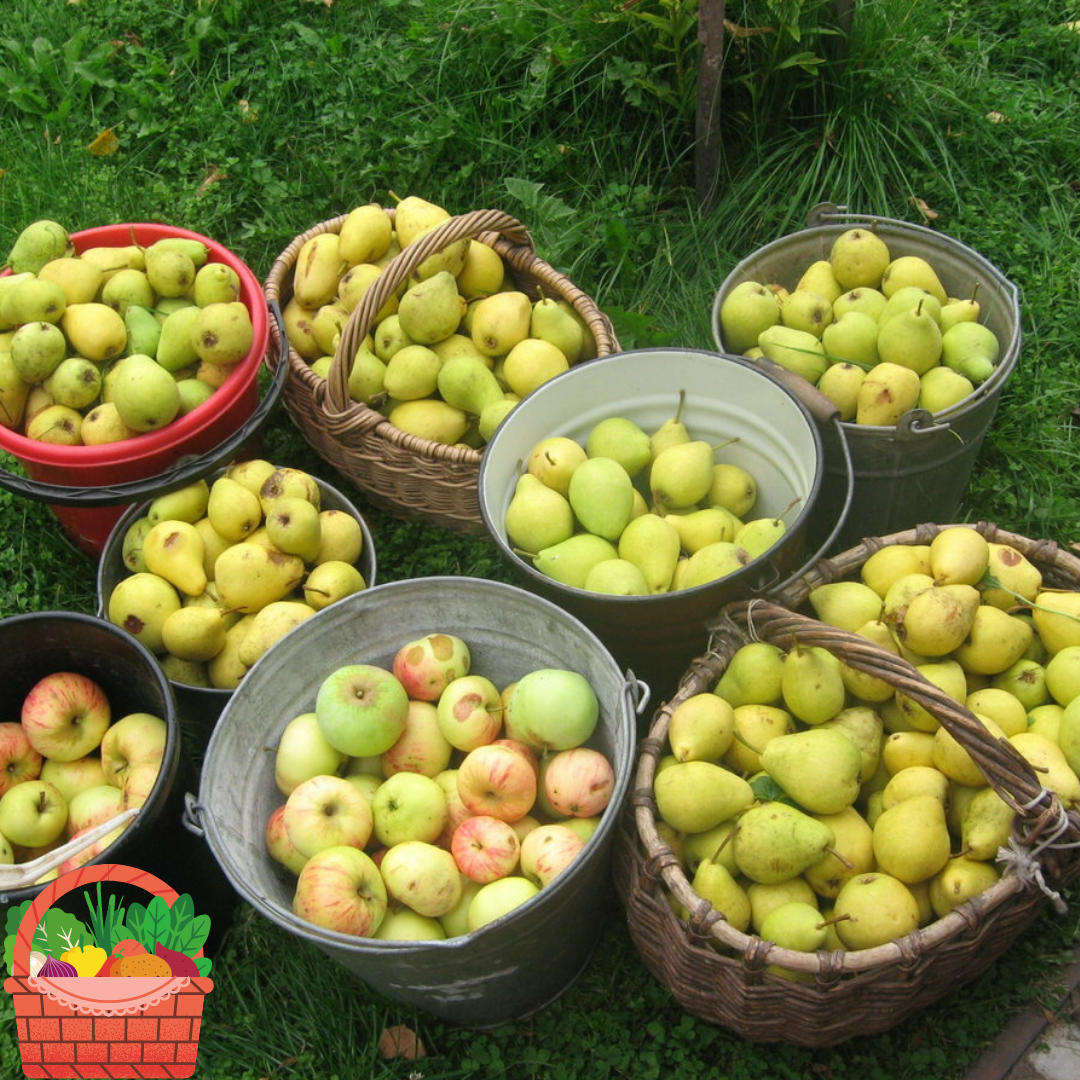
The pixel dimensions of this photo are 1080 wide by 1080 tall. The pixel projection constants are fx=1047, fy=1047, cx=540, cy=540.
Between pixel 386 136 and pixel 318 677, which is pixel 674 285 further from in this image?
pixel 318 677

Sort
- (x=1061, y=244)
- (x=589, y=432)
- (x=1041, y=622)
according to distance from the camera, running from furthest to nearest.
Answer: (x=1061, y=244), (x=589, y=432), (x=1041, y=622)

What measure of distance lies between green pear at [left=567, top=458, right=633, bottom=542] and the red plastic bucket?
967 millimetres

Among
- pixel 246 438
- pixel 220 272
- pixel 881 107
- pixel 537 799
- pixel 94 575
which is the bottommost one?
pixel 94 575

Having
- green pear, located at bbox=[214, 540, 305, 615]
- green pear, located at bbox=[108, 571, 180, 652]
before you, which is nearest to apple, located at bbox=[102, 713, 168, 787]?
green pear, located at bbox=[108, 571, 180, 652]

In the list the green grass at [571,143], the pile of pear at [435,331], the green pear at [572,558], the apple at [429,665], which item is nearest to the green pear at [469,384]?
the pile of pear at [435,331]

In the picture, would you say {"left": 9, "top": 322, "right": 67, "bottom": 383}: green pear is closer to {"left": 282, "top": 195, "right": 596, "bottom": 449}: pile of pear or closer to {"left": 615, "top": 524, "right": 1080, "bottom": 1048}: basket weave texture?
{"left": 282, "top": 195, "right": 596, "bottom": 449}: pile of pear

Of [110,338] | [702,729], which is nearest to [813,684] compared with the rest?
[702,729]

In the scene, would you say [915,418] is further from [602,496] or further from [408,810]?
[408,810]

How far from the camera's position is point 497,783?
7.13ft

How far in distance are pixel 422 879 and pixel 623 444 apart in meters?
1.23

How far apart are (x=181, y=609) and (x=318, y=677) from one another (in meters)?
0.47

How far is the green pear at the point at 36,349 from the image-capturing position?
2.86 m

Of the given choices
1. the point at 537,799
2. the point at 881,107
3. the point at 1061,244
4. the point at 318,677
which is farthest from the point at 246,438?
the point at 1061,244

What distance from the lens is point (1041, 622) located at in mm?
2330
